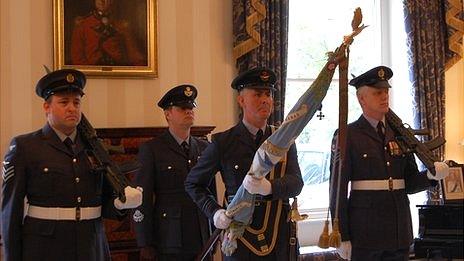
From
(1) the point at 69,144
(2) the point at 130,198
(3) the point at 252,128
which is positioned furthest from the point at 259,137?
(1) the point at 69,144

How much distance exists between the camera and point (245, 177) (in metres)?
2.39

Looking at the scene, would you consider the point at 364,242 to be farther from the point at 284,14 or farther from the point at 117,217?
the point at 284,14

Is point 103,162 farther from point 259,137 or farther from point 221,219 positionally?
point 259,137

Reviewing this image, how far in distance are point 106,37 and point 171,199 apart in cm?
168

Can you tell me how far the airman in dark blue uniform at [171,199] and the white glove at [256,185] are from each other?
89cm

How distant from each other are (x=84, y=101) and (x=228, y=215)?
2.22 m

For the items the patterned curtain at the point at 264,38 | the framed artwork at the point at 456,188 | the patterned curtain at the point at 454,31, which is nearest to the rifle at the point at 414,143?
the framed artwork at the point at 456,188

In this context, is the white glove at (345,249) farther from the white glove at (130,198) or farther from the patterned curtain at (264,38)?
the patterned curtain at (264,38)

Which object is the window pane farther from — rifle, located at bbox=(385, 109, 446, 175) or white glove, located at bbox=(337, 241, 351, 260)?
white glove, located at bbox=(337, 241, 351, 260)

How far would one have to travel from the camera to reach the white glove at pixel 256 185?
7.52 ft

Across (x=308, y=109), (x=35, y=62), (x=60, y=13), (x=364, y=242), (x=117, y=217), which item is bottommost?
(x=364, y=242)

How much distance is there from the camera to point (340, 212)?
3.00 metres

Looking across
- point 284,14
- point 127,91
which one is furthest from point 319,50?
point 127,91

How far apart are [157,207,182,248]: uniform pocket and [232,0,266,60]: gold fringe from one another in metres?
1.84
